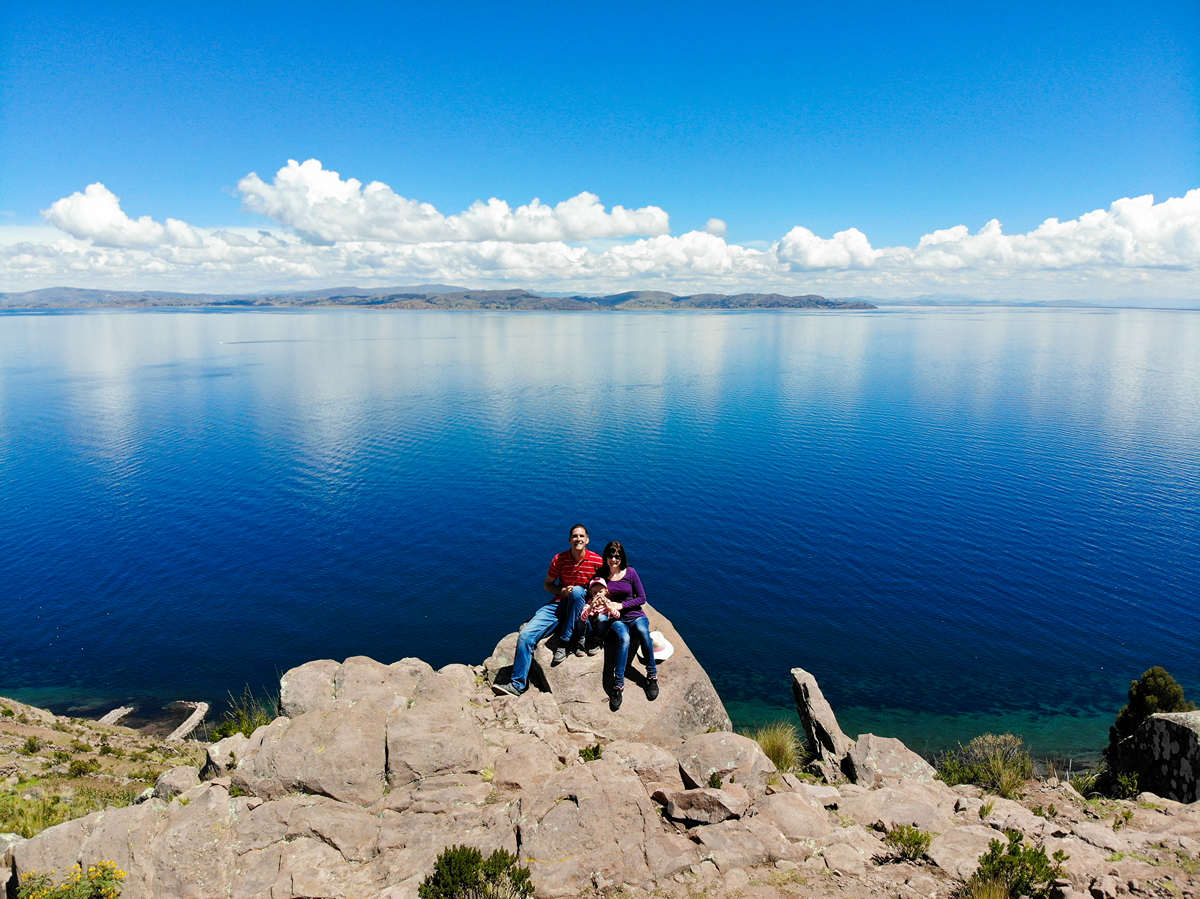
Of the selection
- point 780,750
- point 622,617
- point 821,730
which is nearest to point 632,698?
point 622,617

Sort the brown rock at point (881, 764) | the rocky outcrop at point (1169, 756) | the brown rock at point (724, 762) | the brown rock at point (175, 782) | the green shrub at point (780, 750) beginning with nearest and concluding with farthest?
1. the brown rock at point (175, 782)
2. the brown rock at point (724, 762)
3. the rocky outcrop at point (1169, 756)
4. the brown rock at point (881, 764)
5. the green shrub at point (780, 750)

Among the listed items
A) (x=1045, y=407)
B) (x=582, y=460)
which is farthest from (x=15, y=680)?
(x=1045, y=407)

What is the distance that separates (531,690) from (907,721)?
2859 cm

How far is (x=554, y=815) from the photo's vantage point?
40.5 ft

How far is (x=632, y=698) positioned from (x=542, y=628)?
3.16m

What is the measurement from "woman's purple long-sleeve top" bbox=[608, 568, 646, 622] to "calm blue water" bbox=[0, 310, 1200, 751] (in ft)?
78.8

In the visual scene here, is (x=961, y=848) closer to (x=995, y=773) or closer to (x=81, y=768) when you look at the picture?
(x=995, y=773)

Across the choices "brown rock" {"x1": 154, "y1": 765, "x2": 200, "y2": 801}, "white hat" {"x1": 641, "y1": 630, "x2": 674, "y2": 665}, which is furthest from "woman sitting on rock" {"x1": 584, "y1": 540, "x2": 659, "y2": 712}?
"brown rock" {"x1": 154, "y1": 765, "x2": 200, "y2": 801}

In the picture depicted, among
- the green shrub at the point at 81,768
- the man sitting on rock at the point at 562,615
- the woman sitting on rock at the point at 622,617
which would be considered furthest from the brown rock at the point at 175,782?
the green shrub at the point at 81,768

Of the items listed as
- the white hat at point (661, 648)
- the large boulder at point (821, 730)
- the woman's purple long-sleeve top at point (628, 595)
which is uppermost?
the woman's purple long-sleeve top at point (628, 595)

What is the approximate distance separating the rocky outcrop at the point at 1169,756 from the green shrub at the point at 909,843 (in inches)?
391

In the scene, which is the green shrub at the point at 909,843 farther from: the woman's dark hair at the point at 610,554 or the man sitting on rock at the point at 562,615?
the man sitting on rock at the point at 562,615

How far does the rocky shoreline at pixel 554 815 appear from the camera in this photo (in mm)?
11492

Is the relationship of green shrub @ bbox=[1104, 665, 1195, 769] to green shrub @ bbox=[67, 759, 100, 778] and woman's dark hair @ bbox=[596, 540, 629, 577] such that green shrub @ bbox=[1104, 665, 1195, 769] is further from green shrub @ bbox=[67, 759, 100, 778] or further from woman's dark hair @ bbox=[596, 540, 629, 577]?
green shrub @ bbox=[67, 759, 100, 778]
